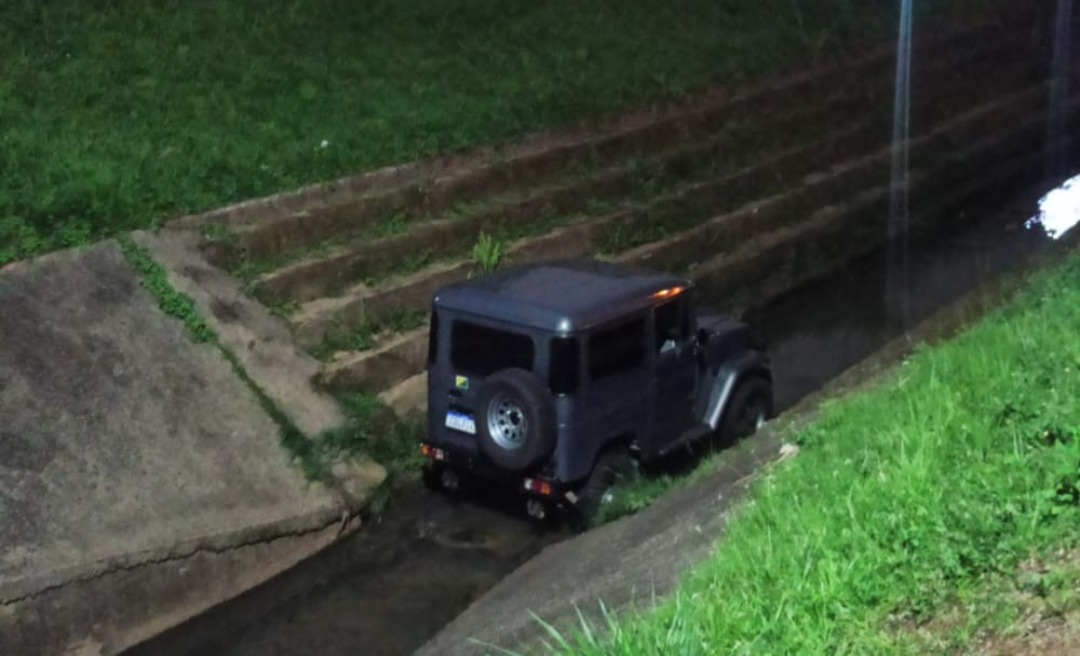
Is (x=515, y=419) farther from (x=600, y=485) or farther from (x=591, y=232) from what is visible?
(x=591, y=232)

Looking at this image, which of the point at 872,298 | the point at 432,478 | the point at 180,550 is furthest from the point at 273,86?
the point at 872,298

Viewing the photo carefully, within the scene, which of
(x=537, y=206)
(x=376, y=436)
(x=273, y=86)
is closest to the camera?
(x=376, y=436)

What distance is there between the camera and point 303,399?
33.7 ft

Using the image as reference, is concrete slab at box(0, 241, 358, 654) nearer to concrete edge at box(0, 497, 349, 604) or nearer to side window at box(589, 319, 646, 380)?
concrete edge at box(0, 497, 349, 604)

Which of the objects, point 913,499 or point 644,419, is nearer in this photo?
point 913,499

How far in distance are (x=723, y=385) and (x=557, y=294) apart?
70.8 inches

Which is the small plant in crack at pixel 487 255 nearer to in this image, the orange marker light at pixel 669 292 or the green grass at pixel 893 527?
the orange marker light at pixel 669 292

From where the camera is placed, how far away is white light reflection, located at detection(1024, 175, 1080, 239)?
1659 centimetres

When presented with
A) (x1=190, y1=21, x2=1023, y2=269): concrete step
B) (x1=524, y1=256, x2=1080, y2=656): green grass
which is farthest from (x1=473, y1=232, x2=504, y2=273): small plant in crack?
(x1=524, y1=256, x2=1080, y2=656): green grass

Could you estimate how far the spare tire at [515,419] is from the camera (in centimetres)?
865

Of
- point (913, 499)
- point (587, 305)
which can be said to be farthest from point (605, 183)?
point (913, 499)

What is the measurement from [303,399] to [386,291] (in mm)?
1726

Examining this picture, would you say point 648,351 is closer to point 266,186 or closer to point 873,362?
point 873,362

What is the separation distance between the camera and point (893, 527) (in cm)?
471
